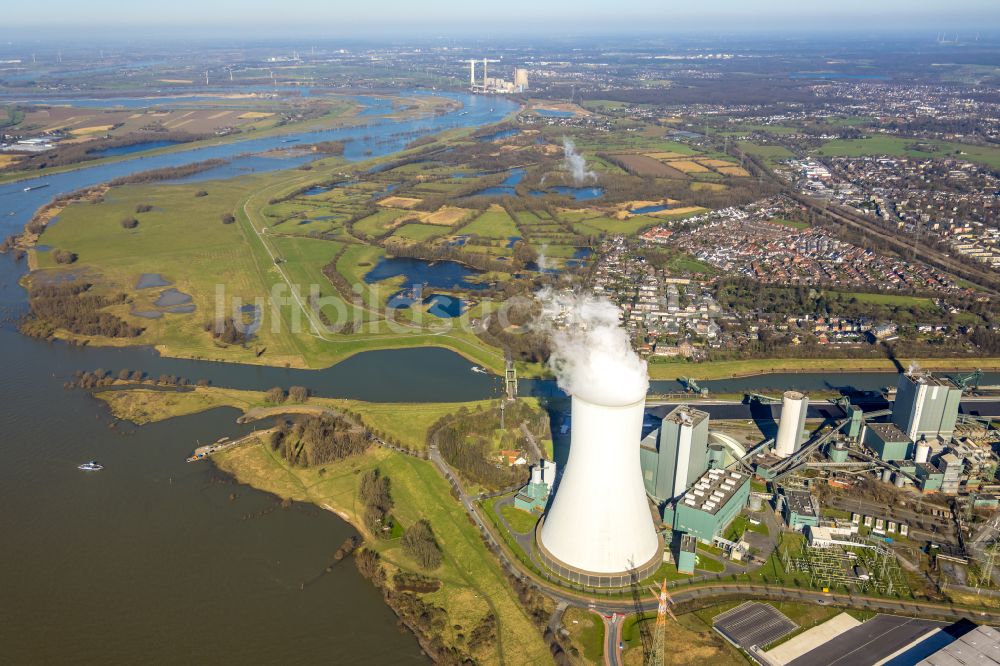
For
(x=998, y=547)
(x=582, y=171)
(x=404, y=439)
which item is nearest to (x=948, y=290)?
(x=998, y=547)

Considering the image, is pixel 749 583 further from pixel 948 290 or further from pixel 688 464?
pixel 948 290

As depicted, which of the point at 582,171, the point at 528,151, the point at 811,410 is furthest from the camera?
the point at 528,151

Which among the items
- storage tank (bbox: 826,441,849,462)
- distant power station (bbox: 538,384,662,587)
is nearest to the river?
distant power station (bbox: 538,384,662,587)

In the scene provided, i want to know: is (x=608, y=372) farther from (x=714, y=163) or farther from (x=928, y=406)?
(x=714, y=163)

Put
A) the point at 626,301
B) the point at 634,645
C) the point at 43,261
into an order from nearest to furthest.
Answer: the point at 634,645, the point at 626,301, the point at 43,261

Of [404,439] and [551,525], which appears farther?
[404,439]

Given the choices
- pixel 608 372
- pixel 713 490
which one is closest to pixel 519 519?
pixel 713 490

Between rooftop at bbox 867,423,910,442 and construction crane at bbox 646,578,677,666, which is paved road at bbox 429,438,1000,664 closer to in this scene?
construction crane at bbox 646,578,677,666
